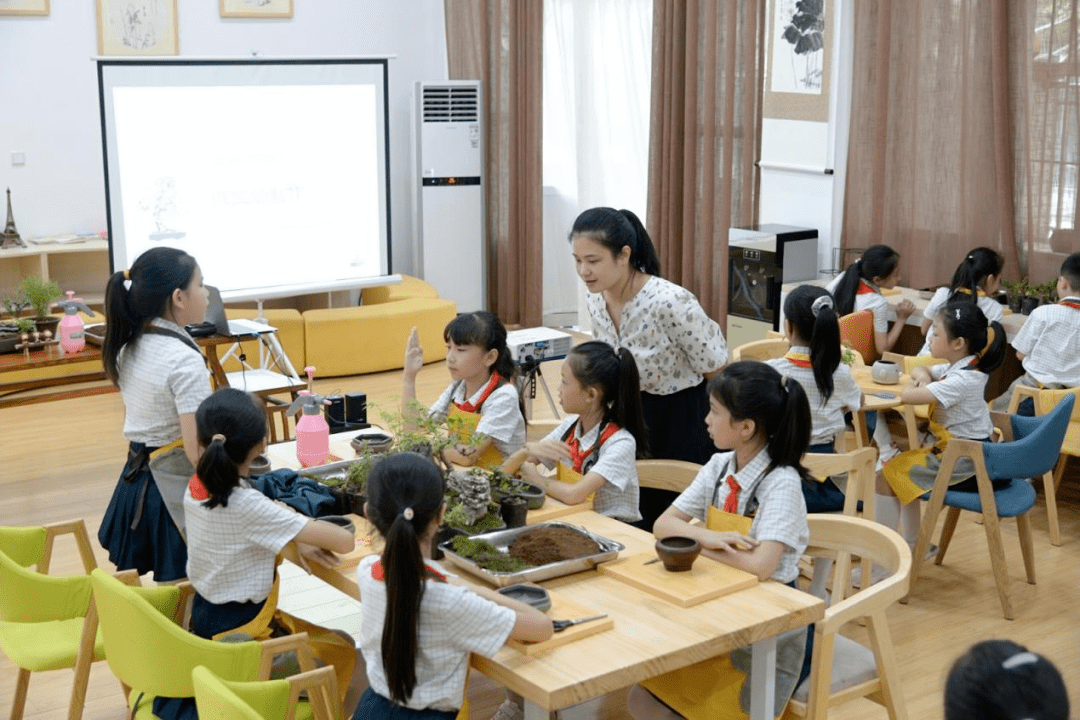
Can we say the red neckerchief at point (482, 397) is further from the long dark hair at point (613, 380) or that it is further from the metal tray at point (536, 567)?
the metal tray at point (536, 567)

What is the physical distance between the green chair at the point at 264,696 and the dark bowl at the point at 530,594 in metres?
0.38

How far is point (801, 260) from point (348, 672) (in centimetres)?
416

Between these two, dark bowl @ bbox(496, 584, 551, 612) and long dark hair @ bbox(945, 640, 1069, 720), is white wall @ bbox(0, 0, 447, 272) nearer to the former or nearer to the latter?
dark bowl @ bbox(496, 584, 551, 612)

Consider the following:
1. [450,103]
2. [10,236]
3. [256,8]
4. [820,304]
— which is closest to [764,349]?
[820,304]

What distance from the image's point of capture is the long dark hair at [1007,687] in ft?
3.67

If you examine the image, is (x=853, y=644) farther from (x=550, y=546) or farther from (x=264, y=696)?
(x=264, y=696)

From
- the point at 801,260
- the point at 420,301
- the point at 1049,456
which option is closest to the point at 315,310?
the point at 420,301

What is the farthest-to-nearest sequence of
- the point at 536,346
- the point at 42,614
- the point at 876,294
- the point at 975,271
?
1. the point at 876,294
2. the point at 975,271
3. the point at 536,346
4. the point at 42,614

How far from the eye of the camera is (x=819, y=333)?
13.2 ft

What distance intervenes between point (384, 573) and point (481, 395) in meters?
1.37

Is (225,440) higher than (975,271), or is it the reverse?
(975,271)

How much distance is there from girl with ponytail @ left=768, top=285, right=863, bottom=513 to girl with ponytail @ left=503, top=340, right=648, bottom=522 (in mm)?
1054

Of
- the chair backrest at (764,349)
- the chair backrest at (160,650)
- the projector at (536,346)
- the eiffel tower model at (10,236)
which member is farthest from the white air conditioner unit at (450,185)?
the chair backrest at (160,650)

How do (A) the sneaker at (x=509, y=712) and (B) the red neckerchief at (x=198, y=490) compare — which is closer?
(B) the red neckerchief at (x=198, y=490)
